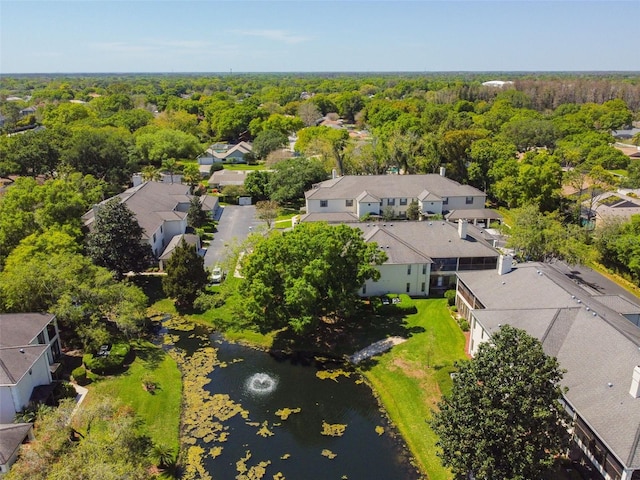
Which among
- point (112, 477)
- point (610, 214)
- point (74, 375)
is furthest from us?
point (610, 214)

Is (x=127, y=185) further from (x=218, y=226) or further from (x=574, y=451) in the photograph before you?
(x=574, y=451)

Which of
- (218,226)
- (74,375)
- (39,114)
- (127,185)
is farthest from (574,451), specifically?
(39,114)

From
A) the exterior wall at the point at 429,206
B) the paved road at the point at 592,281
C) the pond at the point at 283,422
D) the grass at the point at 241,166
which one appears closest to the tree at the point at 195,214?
the pond at the point at 283,422

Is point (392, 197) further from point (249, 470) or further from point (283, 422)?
point (249, 470)

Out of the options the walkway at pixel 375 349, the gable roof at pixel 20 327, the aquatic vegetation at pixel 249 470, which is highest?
the gable roof at pixel 20 327

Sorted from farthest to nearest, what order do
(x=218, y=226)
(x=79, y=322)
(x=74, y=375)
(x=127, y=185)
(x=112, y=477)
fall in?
(x=127, y=185) → (x=218, y=226) → (x=79, y=322) → (x=74, y=375) → (x=112, y=477)

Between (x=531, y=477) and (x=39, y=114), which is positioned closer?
(x=531, y=477)

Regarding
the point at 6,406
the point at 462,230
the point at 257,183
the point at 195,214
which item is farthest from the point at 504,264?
the point at 257,183

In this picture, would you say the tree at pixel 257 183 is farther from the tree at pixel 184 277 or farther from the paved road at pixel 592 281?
the paved road at pixel 592 281
